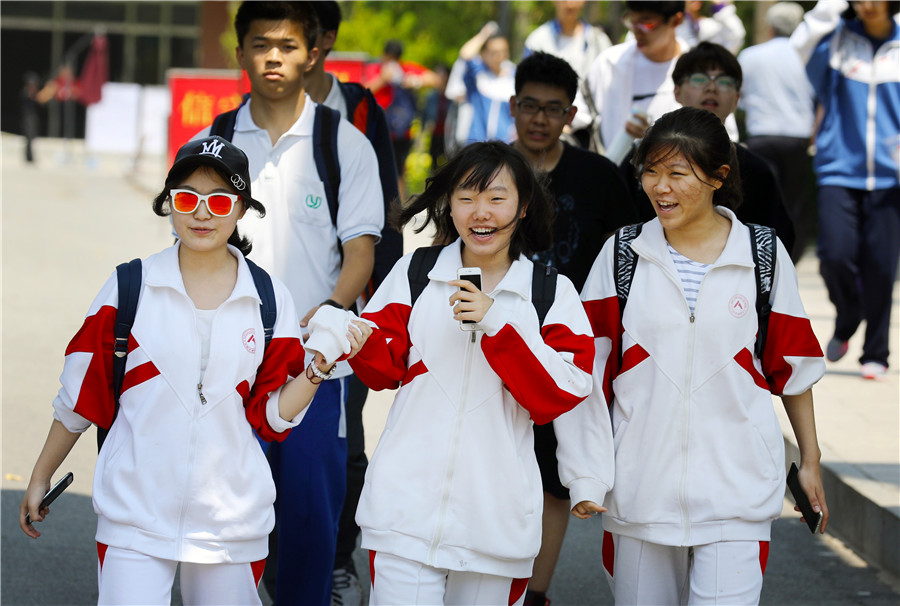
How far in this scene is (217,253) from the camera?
12.3ft

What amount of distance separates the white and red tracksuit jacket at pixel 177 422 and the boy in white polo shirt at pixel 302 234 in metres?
0.78

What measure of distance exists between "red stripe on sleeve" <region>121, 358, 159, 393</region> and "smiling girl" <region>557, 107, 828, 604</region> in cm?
122

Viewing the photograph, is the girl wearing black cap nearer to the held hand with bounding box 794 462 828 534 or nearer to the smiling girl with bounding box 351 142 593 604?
the smiling girl with bounding box 351 142 593 604

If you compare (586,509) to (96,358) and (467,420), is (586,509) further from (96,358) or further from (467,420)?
(96,358)

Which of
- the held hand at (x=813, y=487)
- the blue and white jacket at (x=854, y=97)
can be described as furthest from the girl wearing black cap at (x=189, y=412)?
the blue and white jacket at (x=854, y=97)

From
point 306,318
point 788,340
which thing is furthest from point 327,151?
point 788,340

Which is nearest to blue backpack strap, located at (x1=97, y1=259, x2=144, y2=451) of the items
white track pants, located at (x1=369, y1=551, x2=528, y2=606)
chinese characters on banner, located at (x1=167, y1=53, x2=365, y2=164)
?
white track pants, located at (x1=369, y1=551, x2=528, y2=606)

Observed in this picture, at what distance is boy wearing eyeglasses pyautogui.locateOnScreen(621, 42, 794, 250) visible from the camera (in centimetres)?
484

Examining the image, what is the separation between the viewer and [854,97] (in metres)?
8.00

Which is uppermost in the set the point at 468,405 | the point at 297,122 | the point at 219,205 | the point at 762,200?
the point at 297,122

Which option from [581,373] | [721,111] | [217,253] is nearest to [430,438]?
[581,373]

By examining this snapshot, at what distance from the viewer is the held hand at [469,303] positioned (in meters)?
3.40

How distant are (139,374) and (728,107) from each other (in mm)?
2686

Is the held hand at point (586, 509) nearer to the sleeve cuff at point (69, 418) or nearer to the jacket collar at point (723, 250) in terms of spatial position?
the jacket collar at point (723, 250)
